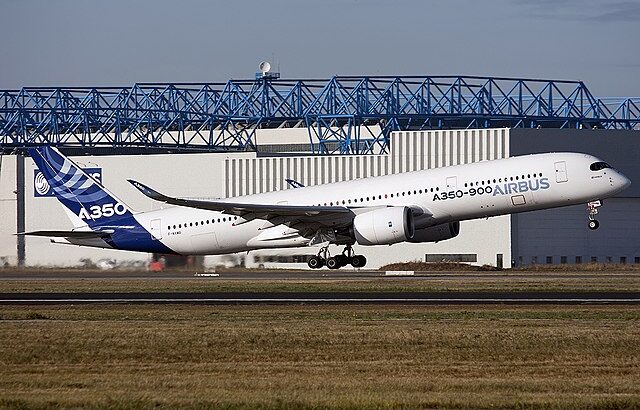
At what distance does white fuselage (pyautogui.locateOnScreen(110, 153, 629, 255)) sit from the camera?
49.5 metres

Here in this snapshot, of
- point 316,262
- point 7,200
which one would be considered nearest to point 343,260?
point 316,262

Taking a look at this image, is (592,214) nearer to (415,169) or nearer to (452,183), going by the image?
(452,183)

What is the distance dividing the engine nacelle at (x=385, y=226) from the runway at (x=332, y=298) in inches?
366

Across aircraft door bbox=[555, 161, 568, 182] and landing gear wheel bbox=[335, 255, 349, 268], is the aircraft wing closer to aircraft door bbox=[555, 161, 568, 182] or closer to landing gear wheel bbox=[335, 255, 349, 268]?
landing gear wheel bbox=[335, 255, 349, 268]

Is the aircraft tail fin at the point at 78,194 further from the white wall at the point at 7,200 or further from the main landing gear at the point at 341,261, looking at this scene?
the white wall at the point at 7,200

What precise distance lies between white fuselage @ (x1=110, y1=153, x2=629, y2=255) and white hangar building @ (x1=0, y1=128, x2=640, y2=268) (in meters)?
11.2

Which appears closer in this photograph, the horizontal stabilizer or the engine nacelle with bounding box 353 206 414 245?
the engine nacelle with bounding box 353 206 414 245

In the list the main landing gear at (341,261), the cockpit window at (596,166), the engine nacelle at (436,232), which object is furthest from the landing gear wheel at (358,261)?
the cockpit window at (596,166)

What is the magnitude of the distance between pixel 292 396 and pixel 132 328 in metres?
11.2

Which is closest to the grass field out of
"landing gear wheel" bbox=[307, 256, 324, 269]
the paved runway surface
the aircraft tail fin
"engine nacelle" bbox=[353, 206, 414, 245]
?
"engine nacelle" bbox=[353, 206, 414, 245]

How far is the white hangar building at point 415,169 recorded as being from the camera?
73.6m

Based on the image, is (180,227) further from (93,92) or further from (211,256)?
(93,92)

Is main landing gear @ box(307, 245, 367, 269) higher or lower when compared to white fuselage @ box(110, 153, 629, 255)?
lower

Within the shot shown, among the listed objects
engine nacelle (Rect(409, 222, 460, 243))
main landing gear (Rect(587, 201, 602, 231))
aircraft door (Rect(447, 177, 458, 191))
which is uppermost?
aircraft door (Rect(447, 177, 458, 191))
